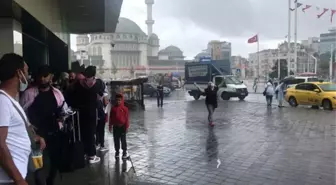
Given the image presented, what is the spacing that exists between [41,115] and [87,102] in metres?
2.19

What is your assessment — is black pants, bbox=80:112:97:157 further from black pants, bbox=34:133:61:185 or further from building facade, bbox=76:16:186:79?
building facade, bbox=76:16:186:79

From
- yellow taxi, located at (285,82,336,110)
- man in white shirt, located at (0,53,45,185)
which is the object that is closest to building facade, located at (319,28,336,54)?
yellow taxi, located at (285,82,336,110)

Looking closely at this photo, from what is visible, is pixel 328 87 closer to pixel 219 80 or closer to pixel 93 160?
pixel 219 80

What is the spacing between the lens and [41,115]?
464 centimetres

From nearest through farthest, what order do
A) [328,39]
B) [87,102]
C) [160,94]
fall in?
[87,102] → [160,94] → [328,39]

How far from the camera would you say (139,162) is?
741 cm

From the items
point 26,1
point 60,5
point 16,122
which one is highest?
point 60,5

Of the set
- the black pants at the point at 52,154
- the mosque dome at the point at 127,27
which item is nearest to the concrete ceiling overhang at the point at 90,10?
the black pants at the point at 52,154

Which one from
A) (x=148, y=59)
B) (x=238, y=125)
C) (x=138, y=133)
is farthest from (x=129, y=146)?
(x=148, y=59)

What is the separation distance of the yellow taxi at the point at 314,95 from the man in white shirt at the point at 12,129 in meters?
18.1

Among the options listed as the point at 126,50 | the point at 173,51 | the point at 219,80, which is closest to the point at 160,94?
the point at 219,80

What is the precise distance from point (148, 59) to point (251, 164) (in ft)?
443

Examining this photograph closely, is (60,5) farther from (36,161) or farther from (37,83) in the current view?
(36,161)

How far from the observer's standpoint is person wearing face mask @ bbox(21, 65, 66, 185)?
4645 mm
